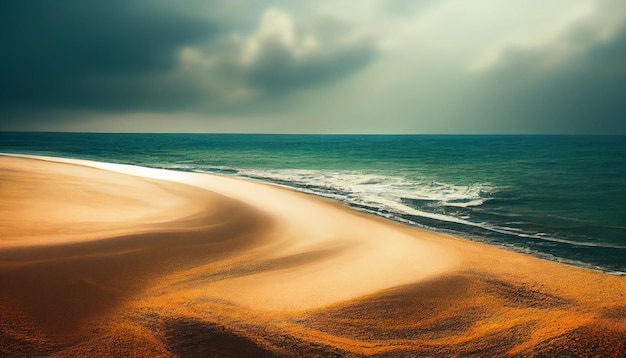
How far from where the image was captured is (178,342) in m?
4.11

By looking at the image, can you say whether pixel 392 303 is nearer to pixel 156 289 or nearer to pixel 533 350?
pixel 533 350

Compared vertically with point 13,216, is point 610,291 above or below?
below

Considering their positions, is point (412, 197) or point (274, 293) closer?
point (274, 293)

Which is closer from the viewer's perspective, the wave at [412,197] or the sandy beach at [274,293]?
the sandy beach at [274,293]

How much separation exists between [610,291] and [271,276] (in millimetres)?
6734

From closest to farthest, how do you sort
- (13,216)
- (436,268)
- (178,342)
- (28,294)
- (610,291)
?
(178,342), (28,294), (610,291), (436,268), (13,216)

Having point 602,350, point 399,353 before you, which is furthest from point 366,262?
point 602,350

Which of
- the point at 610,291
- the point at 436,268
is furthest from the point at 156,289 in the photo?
the point at 610,291

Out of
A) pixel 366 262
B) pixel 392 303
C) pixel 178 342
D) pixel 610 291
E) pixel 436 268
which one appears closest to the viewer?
pixel 178 342

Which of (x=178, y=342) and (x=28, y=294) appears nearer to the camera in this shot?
(x=178, y=342)

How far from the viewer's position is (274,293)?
5902 mm

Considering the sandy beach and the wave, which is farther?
the wave

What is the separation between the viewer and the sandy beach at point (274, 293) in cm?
423

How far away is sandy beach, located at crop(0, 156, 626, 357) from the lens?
423cm
